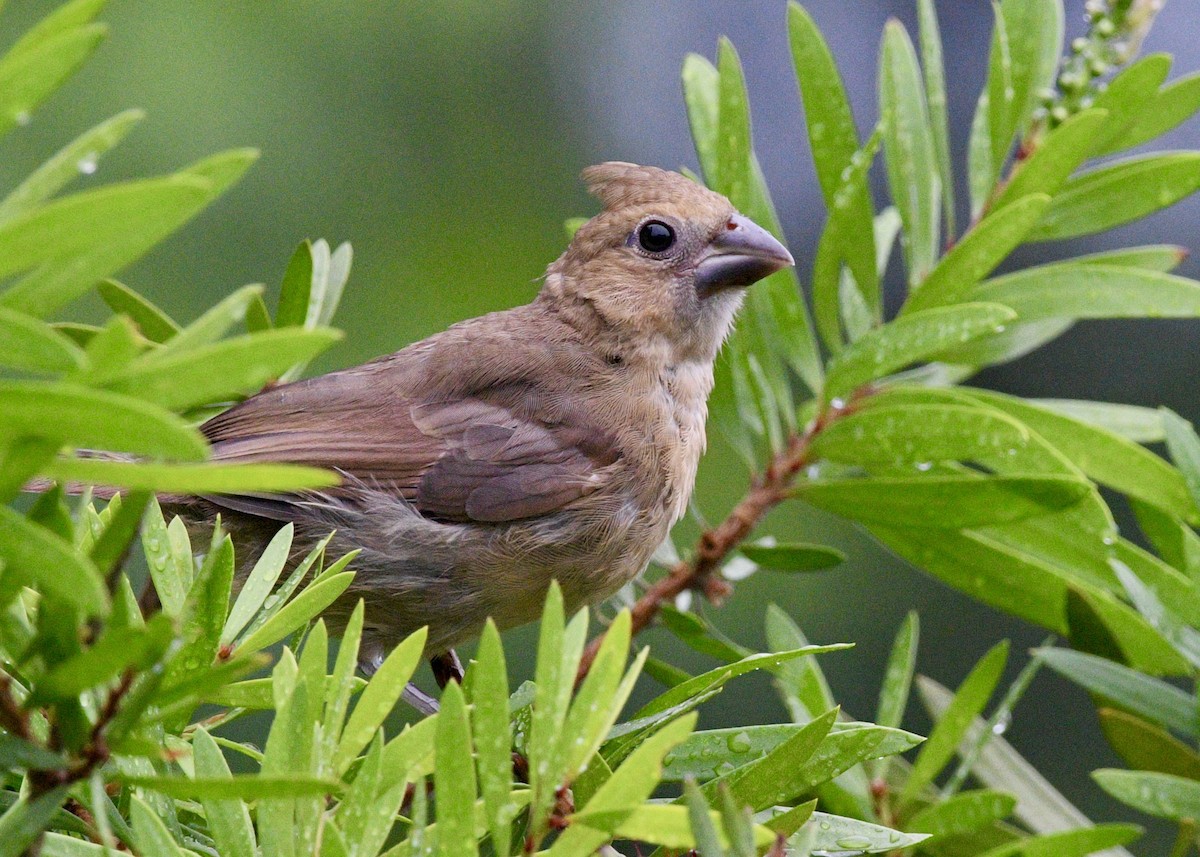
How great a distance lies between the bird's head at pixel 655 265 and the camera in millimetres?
3680

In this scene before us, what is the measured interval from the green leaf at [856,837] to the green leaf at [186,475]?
739mm

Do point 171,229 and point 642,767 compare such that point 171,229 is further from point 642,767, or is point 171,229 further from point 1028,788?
point 1028,788

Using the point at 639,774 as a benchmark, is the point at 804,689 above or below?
below

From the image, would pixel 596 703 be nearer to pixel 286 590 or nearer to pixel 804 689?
pixel 286 590

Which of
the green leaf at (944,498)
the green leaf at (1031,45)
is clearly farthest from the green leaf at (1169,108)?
the green leaf at (944,498)

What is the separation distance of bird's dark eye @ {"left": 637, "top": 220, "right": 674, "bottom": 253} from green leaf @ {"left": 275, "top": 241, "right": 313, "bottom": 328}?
65.0 inches

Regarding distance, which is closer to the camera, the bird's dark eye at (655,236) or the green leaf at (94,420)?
the green leaf at (94,420)

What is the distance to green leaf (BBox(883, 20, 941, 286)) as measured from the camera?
7.50 feet

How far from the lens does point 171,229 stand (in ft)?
2.44

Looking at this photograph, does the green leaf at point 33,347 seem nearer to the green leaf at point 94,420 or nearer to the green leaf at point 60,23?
the green leaf at point 94,420

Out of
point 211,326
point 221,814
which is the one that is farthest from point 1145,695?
point 211,326

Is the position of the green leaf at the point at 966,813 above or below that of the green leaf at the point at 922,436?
below

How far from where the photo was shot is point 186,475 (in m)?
0.71

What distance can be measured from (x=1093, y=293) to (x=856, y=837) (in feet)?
4.00
